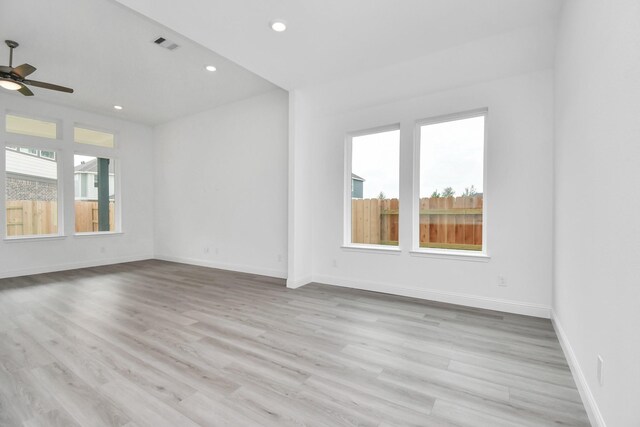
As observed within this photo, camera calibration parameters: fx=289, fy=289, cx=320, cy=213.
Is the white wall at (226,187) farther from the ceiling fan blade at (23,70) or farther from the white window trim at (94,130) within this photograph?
the ceiling fan blade at (23,70)

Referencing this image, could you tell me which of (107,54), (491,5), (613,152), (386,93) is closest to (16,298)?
(107,54)

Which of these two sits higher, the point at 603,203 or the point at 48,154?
the point at 48,154

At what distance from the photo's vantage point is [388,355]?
231 centimetres

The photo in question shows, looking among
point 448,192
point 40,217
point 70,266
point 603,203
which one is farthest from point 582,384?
point 40,217

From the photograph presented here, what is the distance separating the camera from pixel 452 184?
12.6 feet

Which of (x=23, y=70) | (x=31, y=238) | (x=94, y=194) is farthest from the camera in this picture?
(x=94, y=194)

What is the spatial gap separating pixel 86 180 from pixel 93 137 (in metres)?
0.94

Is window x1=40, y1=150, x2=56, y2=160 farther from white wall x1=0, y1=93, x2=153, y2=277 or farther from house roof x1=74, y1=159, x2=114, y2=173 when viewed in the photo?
house roof x1=74, y1=159, x2=114, y2=173

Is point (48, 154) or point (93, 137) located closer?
point (48, 154)

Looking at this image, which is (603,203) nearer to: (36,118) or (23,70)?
(23,70)

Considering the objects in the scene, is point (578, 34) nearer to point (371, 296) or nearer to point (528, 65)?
point (528, 65)

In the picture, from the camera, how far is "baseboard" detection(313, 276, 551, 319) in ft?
10.3

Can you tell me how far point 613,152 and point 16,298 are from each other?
6054mm

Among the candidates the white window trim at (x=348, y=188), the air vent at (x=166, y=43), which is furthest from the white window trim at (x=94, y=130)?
the white window trim at (x=348, y=188)
